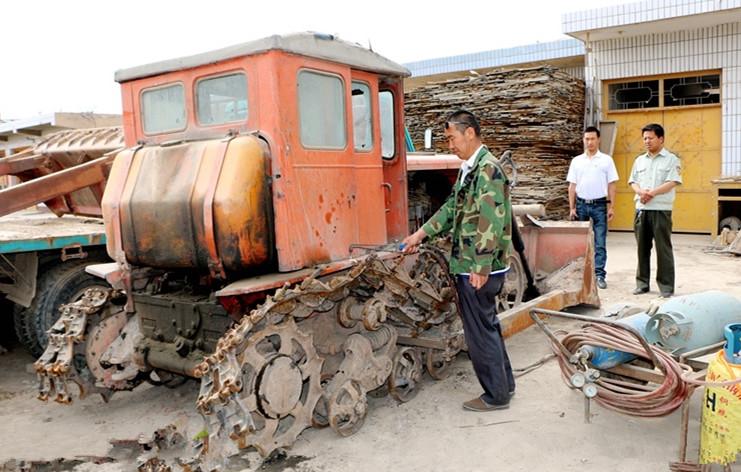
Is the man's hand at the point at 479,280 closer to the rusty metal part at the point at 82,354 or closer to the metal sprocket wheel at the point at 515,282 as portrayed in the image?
the metal sprocket wheel at the point at 515,282

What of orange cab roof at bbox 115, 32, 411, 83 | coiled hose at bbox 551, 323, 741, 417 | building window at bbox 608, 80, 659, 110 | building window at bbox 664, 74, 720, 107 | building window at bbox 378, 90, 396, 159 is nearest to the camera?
coiled hose at bbox 551, 323, 741, 417

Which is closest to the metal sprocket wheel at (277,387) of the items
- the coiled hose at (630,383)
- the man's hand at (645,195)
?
the coiled hose at (630,383)

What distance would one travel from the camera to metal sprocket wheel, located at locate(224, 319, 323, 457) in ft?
13.4

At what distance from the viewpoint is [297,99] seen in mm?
4484

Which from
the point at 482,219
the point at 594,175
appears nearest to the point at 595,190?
the point at 594,175

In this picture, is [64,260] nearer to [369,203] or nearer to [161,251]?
[161,251]

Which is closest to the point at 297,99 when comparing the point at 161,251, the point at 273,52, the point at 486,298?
the point at 273,52

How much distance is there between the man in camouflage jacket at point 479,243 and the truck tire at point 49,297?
12.5 feet

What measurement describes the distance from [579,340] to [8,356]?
6.19m

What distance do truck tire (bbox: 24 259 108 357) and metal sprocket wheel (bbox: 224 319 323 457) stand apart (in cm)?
324

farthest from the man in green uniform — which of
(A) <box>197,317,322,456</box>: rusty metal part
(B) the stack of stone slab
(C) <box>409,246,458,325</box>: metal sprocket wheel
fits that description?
(A) <box>197,317,322,456</box>: rusty metal part

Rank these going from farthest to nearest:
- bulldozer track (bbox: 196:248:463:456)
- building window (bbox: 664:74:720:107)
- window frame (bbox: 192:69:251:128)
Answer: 1. building window (bbox: 664:74:720:107)
2. window frame (bbox: 192:69:251:128)
3. bulldozer track (bbox: 196:248:463:456)

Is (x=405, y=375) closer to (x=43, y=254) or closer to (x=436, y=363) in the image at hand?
(x=436, y=363)

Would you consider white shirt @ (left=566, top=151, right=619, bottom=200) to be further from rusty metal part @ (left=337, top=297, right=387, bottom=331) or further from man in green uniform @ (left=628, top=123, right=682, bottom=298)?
rusty metal part @ (left=337, top=297, right=387, bottom=331)
